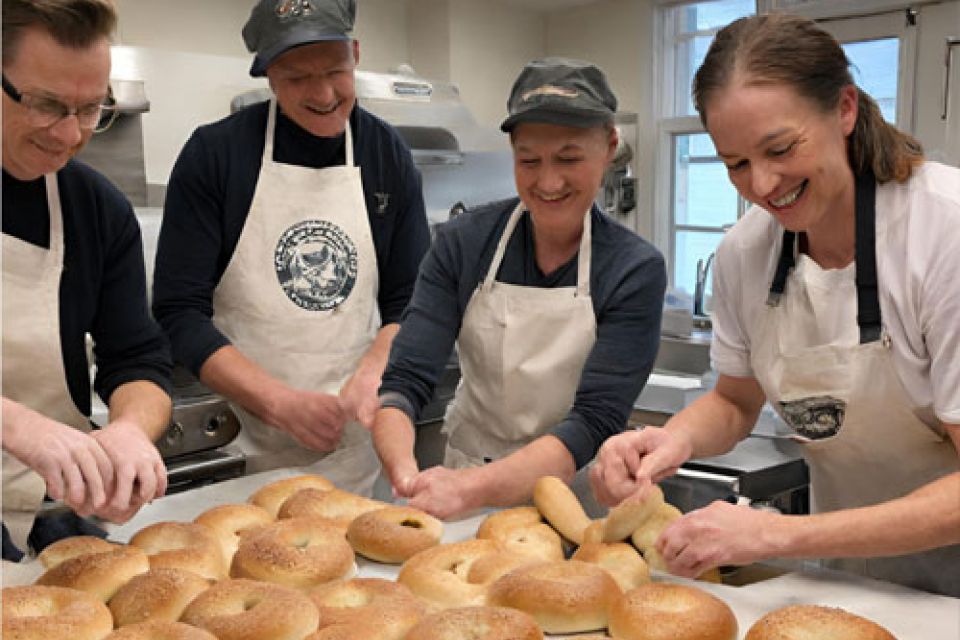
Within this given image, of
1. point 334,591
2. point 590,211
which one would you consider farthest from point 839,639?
point 590,211

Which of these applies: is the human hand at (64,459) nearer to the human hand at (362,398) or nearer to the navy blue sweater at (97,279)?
the navy blue sweater at (97,279)

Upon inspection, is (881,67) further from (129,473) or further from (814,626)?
(129,473)

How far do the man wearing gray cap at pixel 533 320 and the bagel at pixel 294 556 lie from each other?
23 centimetres

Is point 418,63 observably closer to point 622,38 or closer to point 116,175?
point 622,38

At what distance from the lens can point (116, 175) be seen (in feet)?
10.4

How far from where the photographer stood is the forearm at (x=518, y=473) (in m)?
1.59

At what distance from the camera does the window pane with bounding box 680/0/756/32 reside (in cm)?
550

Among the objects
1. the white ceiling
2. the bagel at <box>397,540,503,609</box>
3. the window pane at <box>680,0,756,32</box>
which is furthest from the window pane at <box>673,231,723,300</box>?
the bagel at <box>397,540,503,609</box>

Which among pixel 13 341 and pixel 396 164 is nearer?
pixel 13 341

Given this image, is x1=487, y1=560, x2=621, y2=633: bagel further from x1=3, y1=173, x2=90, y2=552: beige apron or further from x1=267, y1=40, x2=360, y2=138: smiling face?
x1=267, y1=40, x2=360, y2=138: smiling face

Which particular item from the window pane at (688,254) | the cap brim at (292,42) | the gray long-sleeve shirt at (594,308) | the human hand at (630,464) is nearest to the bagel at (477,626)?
the human hand at (630,464)

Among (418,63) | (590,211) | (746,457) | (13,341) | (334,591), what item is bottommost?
(746,457)

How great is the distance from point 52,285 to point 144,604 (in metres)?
0.73

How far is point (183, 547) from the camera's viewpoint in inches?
53.6
